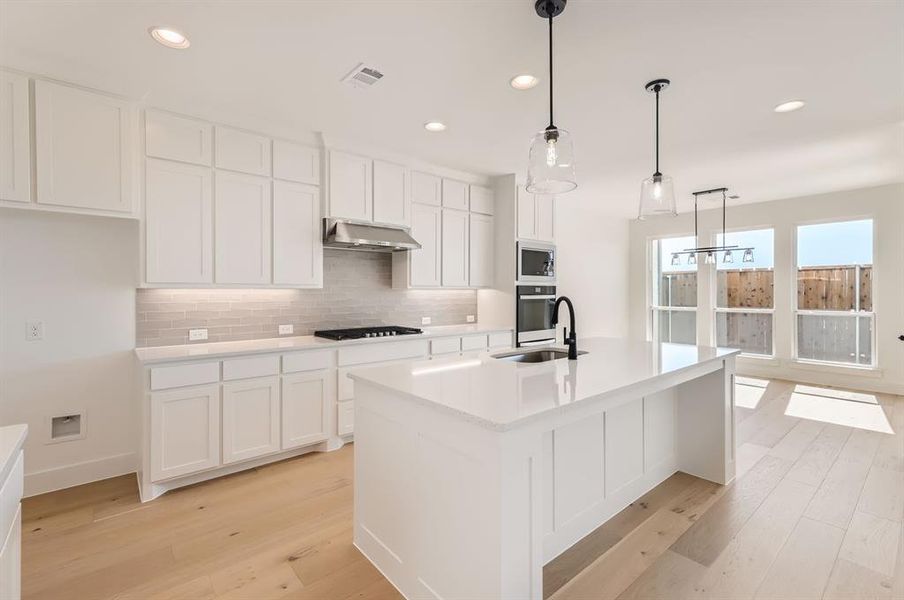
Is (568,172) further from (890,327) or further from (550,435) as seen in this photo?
(890,327)

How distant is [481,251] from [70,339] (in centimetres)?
360

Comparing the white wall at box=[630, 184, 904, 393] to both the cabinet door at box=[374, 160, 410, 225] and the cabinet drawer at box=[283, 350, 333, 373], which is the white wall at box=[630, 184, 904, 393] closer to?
the cabinet door at box=[374, 160, 410, 225]

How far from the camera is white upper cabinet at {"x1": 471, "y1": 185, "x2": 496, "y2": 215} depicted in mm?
4703

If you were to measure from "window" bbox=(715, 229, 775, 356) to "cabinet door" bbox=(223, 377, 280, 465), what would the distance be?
5950mm

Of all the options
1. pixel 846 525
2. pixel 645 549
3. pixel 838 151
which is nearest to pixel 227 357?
pixel 645 549

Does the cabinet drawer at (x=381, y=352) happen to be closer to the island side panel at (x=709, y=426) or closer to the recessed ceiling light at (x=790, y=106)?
the island side panel at (x=709, y=426)

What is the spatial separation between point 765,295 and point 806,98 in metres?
4.21

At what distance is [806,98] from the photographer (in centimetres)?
281

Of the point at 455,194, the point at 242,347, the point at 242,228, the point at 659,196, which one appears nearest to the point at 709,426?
the point at 659,196

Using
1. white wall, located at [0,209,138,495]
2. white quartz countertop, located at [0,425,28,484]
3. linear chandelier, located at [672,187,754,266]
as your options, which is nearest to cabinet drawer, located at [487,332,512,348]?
linear chandelier, located at [672,187,754,266]

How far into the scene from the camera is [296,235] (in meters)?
3.43

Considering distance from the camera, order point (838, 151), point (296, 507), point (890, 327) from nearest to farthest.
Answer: point (296, 507) < point (838, 151) < point (890, 327)

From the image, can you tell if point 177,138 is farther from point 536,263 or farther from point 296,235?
point 536,263

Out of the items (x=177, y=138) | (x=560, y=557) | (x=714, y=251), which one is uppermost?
(x=177, y=138)
